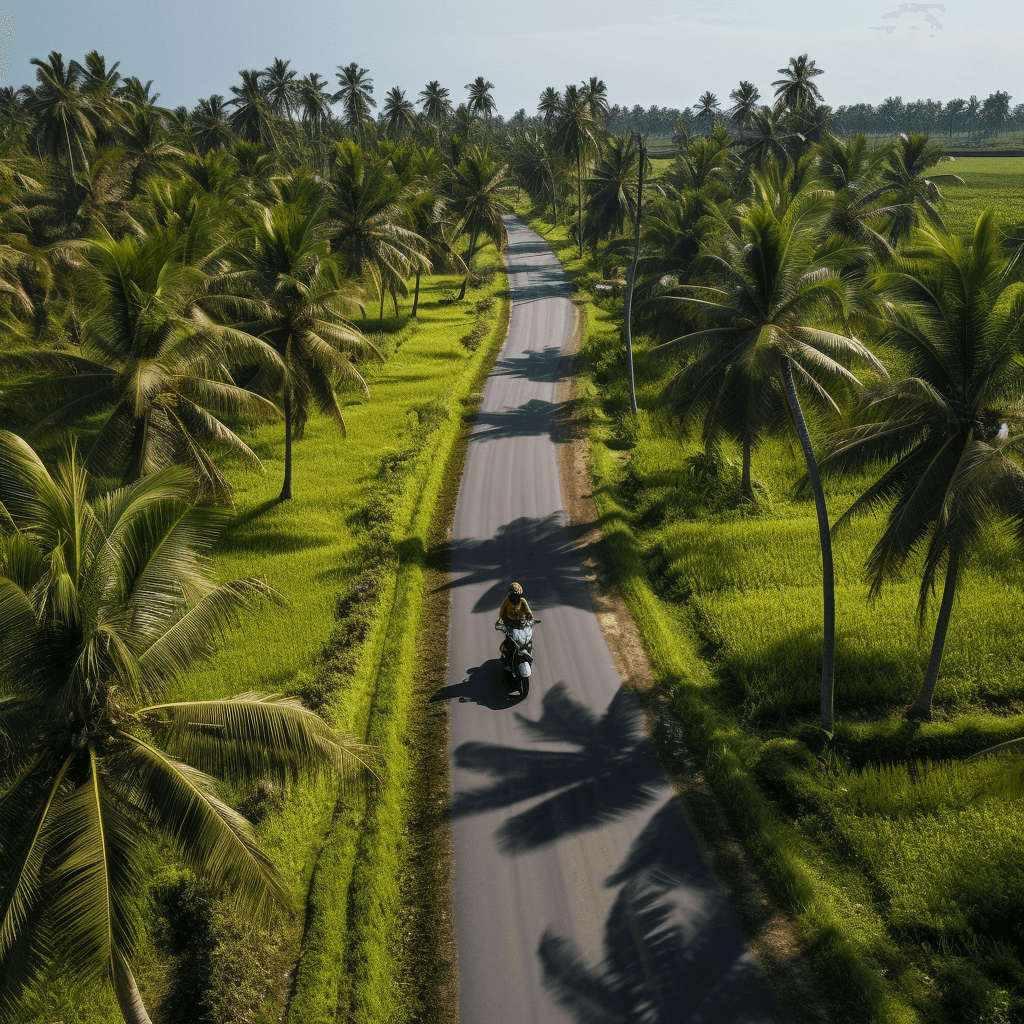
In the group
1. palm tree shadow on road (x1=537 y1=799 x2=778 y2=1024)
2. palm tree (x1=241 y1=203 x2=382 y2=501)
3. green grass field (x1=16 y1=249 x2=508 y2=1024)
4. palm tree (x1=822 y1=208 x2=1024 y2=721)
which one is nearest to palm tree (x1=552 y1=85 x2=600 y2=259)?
green grass field (x1=16 y1=249 x2=508 y2=1024)

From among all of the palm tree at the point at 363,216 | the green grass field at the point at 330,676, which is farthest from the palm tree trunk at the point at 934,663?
the palm tree at the point at 363,216

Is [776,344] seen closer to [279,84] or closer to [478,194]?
[478,194]

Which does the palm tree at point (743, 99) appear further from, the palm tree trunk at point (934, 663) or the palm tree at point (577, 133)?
the palm tree trunk at point (934, 663)

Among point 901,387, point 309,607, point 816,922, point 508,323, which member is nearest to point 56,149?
point 508,323

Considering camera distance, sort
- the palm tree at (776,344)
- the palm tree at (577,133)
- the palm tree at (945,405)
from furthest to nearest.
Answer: the palm tree at (577,133), the palm tree at (776,344), the palm tree at (945,405)

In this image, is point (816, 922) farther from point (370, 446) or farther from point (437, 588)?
point (370, 446)

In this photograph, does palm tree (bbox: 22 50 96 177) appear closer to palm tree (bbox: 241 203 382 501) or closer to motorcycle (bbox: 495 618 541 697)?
palm tree (bbox: 241 203 382 501)

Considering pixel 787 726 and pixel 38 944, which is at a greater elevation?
pixel 38 944
